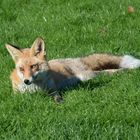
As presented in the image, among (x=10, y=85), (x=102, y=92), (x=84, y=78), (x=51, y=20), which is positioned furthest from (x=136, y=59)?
(x=51, y=20)

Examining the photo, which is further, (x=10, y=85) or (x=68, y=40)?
(x=68, y=40)

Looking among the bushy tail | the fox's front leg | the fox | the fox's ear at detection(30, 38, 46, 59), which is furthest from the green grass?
the fox's ear at detection(30, 38, 46, 59)

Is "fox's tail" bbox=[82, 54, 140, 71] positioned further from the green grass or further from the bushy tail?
the green grass

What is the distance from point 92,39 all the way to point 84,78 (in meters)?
1.79

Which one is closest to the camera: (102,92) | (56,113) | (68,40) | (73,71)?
(56,113)

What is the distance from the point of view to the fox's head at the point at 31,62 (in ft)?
24.0

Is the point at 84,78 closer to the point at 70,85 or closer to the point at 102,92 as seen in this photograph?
the point at 70,85

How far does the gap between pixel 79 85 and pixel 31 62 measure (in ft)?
2.97

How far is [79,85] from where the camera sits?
26.2 ft

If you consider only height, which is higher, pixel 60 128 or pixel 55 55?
pixel 60 128

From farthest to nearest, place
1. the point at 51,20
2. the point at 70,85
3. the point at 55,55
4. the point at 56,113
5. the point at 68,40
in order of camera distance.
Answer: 1. the point at 51,20
2. the point at 68,40
3. the point at 55,55
4. the point at 70,85
5. the point at 56,113

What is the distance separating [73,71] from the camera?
870 cm

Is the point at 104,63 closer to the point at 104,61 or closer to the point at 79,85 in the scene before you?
the point at 104,61

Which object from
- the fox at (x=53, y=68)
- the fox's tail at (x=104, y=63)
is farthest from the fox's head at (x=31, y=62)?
the fox's tail at (x=104, y=63)
